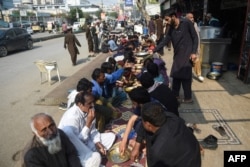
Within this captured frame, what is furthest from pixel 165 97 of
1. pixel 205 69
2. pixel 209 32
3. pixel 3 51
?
pixel 3 51

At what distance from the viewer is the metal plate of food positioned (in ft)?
11.5

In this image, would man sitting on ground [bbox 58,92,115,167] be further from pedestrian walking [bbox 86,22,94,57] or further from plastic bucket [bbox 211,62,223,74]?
pedestrian walking [bbox 86,22,94,57]

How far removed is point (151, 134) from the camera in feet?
7.77

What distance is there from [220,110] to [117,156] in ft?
8.31

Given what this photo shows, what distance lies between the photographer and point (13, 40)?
Answer: 1552 cm

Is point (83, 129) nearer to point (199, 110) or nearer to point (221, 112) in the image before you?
point (199, 110)

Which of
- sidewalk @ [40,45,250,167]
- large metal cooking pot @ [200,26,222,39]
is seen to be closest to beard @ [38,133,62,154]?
sidewalk @ [40,45,250,167]

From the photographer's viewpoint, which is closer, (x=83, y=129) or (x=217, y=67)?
(x=83, y=129)

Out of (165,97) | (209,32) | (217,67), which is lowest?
(217,67)

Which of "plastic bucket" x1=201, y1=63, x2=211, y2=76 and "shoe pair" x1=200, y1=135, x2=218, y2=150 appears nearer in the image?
"shoe pair" x1=200, y1=135, x2=218, y2=150

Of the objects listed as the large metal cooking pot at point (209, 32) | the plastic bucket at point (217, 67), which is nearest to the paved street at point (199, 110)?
the plastic bucket at point (217, 67)

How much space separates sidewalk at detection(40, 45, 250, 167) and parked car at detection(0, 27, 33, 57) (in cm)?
884

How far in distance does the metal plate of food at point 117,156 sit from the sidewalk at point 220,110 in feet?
3.44

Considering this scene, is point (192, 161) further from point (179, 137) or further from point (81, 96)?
point (81, 96)
